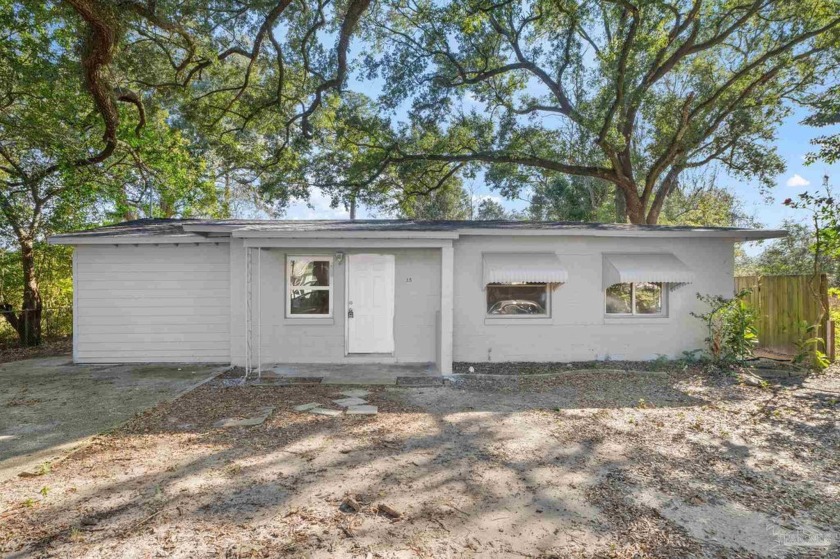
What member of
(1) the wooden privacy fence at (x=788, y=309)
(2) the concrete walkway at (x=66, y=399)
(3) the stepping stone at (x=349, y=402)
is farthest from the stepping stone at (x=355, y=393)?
(1) the wooden privacy fence at (x=788, y=309)

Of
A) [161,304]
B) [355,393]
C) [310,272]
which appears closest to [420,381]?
[355,393]

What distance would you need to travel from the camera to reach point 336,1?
37.5 ft

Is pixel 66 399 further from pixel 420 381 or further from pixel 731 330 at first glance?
pixel 731 330

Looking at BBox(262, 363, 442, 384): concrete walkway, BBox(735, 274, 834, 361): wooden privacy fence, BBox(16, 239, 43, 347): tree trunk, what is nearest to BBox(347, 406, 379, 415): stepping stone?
BBox(262, 363, 442, 384): concrete walkway

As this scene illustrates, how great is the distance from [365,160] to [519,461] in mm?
12422

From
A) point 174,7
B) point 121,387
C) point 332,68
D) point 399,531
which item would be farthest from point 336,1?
point 399,531

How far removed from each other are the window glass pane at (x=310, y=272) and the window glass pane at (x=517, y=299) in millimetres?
3481

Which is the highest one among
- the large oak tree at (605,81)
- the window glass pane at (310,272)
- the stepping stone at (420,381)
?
the large oak tree at (605,81)

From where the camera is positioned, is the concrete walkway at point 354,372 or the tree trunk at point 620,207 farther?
the tree trunk at point 620,207

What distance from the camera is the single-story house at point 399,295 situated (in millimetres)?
8500

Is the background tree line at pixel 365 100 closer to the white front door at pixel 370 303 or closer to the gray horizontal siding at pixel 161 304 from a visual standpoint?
the gray horizontal siding at pixel 161 304

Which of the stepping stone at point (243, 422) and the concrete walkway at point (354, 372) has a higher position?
the concrete walkway at point (354, 372)

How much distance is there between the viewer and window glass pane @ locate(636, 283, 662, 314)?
9.14 meters

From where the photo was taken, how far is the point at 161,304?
895 centimetres
